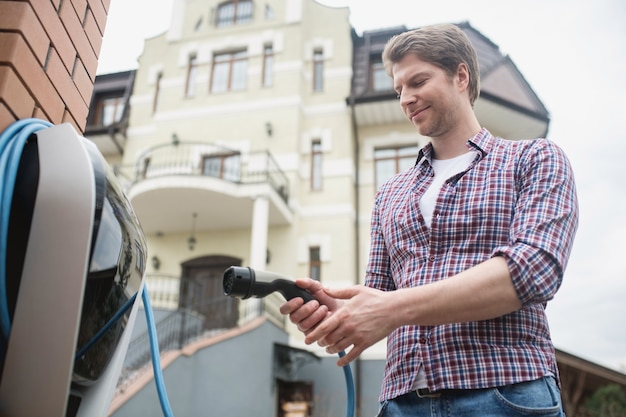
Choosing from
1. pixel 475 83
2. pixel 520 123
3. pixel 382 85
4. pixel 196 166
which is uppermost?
pixel 382 85

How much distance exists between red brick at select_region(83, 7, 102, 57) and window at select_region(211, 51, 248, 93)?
38.6 ft

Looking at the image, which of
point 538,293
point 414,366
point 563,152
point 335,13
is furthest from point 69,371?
point 335,13

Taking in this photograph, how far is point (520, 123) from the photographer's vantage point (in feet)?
39.9

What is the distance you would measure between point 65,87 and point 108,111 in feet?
47.4

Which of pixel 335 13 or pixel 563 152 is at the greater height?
pixel 335 13

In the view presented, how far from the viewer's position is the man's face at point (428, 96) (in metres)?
1.38

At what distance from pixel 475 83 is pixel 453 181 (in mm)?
419

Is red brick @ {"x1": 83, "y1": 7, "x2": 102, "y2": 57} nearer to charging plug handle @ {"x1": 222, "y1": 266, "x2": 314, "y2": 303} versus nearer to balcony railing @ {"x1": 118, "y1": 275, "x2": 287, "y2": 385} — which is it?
charging plug handle @ {"x1": 222, "y1": 266, "x2": 314, "y2": 303}

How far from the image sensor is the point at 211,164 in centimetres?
1189

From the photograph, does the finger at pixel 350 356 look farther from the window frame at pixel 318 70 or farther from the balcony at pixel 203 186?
the window frame at pixel 318 70

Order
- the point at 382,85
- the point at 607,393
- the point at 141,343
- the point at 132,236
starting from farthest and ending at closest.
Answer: the point at 382,85 → the point at 607,393 → the point at 141,343 → the point at 132,236

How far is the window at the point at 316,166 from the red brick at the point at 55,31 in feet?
35.1

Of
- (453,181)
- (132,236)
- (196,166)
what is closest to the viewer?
(132,236)

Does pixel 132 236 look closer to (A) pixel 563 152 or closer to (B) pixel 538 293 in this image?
(B) pixel 538 293
